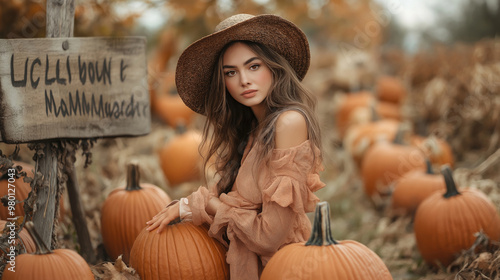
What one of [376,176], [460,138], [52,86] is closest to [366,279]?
[52,86]

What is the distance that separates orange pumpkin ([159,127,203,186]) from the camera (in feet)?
18.6

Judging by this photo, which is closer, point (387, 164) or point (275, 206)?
point (275, 206)

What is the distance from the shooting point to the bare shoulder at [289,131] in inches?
101

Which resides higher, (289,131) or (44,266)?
(289,131)

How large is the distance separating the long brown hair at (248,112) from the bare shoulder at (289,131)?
0.03m

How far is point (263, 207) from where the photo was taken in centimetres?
255

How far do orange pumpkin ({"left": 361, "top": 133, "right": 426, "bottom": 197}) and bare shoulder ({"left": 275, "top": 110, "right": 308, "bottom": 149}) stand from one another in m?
2.92

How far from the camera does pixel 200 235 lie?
2699 millimetres

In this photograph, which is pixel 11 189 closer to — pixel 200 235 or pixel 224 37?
pixel 200 235

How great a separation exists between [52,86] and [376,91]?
6.43 metres

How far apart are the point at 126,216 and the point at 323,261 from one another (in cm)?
150

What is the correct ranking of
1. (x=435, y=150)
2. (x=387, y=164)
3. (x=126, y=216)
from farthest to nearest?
1. (x=387, y=164)
2. (x=435, y=150)
3. (x=126, y=216)

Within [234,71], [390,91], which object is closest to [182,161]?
[234,71]

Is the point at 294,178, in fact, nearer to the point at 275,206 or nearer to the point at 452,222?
the point at 275,206
